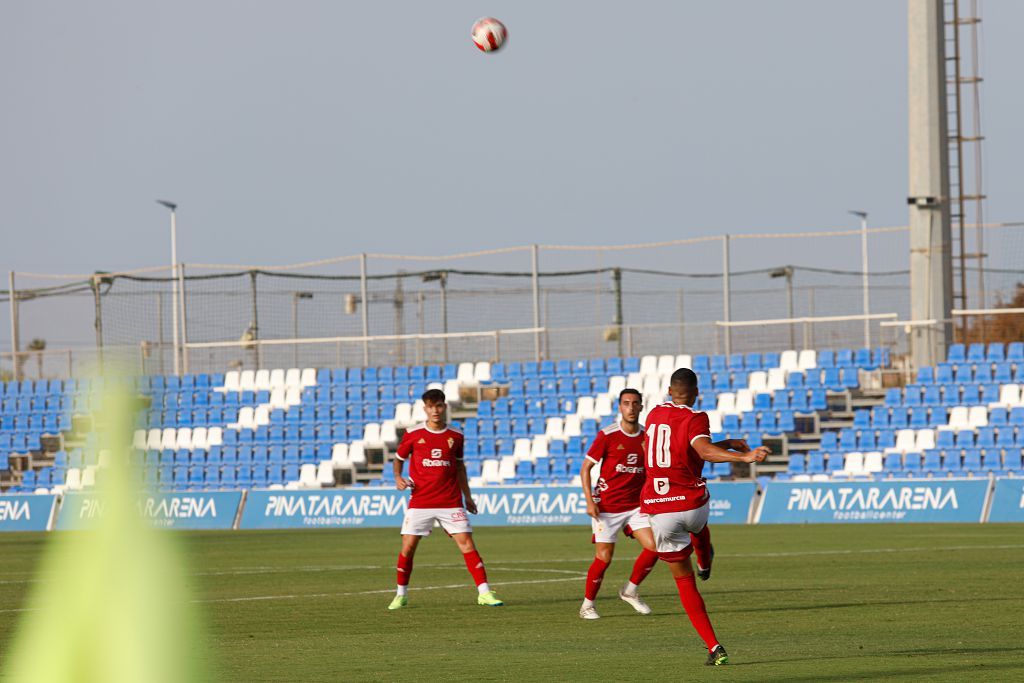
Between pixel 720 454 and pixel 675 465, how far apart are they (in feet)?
2.23

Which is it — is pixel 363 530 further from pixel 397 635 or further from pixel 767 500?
pixel 397 635

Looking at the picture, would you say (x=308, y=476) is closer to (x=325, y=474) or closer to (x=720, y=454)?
(x=325, y=474)

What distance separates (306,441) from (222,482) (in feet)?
8.34

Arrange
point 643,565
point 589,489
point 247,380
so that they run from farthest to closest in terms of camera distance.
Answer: point 247,380
point 643,565
point 589,489

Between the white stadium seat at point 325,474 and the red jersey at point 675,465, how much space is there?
3086 cm

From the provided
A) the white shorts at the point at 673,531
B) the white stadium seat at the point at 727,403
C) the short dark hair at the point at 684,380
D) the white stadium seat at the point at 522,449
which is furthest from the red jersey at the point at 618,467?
the white stadium seat at the point at 522,449

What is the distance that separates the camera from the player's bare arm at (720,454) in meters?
10.4

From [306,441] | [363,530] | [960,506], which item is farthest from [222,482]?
[960,506]

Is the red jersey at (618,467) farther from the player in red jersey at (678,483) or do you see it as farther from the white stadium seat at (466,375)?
the white stadium seat at (466,375)

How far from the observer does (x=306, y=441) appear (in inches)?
1699

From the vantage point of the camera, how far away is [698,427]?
11.2 meters

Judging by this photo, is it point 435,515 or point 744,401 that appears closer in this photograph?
point 435,515

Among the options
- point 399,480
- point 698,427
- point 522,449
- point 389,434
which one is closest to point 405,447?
point 399,480

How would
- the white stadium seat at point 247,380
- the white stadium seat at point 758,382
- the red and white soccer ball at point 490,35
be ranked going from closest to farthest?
the red and white soccer ball at point 490,35, the white stadium seat at point 758,382, the white stadium seat at point 247,380
